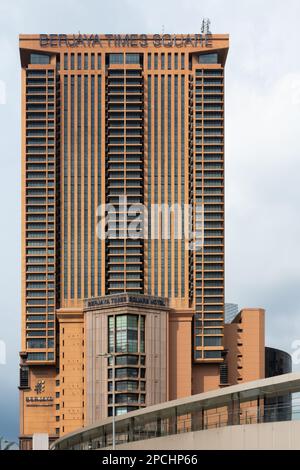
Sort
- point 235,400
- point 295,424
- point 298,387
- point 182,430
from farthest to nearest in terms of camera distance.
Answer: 1. point 182,430
2. point 235,400
3. point 298,387
4. point 295,424

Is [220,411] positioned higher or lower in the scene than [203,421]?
higher

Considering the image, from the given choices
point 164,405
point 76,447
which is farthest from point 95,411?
point 164,405

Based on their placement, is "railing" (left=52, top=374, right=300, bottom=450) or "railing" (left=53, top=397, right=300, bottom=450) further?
"railing" (left=52, top=374, right=300, bottom=450)

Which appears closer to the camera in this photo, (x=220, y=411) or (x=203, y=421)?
(x=220, y=411)

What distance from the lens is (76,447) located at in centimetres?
11231

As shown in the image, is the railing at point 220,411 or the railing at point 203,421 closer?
the railing at point 203,421
